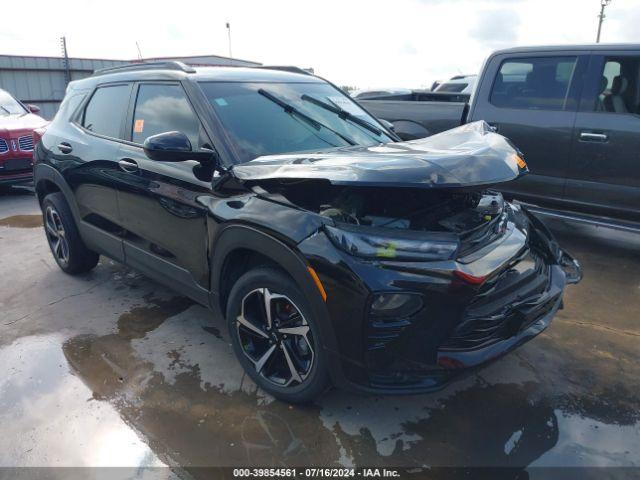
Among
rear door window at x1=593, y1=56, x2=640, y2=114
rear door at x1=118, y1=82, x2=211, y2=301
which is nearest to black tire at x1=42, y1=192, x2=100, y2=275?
rear door at x1=118, y1=82, x2=211, y2=301

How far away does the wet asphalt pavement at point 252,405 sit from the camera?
7.85 ft

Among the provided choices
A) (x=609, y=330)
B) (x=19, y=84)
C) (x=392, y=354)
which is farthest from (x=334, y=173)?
(x=19, y=84)

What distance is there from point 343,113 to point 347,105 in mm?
215

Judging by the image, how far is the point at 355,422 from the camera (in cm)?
259

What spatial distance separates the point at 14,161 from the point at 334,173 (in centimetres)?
749

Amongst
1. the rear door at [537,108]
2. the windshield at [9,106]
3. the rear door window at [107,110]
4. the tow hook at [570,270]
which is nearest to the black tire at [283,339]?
the tow hook at [570,270]

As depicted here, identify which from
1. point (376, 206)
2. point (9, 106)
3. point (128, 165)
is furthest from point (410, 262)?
point (9, 106)

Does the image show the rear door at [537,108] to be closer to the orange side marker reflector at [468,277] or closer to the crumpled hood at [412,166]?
the crumpled hood at [412,166]

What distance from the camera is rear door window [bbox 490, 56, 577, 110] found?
15.9 ft

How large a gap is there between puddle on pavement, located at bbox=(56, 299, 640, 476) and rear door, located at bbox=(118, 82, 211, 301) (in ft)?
1.98

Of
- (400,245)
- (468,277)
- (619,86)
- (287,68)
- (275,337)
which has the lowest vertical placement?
(275,337)

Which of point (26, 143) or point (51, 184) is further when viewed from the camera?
point (26, 143)

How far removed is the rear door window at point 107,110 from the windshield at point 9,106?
585 centimetres

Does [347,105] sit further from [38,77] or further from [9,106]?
[38,77]
